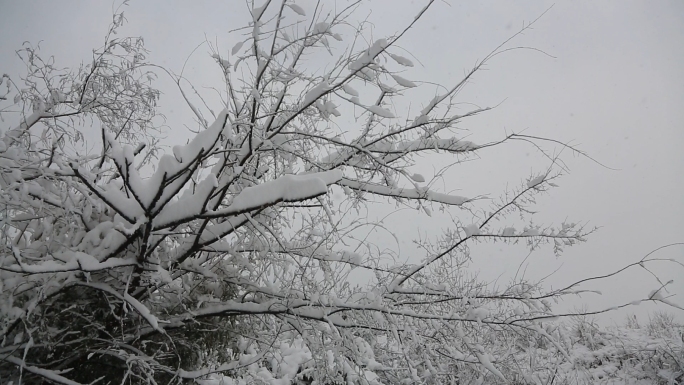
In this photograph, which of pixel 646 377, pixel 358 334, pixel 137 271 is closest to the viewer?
pixel 137 271

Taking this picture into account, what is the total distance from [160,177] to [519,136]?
1.99 meters

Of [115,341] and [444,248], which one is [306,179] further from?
[444,248]

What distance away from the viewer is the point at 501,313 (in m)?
2.20

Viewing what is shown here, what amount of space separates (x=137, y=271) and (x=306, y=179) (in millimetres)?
1129

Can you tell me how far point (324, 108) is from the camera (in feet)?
Result: 6.40

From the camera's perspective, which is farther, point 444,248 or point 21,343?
point 444,248

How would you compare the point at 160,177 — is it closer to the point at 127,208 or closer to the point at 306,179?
the point at 127,208

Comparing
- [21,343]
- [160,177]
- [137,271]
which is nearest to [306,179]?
[160,177]

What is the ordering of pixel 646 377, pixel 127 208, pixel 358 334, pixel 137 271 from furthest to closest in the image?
pixel 646 377, pixel 358 334, pixel 137 271, pixel 127 208

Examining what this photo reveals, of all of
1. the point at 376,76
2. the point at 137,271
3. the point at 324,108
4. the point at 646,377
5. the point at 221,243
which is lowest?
the point at 646,377

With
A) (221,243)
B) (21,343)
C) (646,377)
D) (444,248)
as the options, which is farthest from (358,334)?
(646,377)

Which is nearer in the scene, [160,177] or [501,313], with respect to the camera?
[160,177]

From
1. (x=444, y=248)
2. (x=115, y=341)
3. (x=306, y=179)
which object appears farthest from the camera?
(x=444, y=248)

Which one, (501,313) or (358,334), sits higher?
(501,313)
